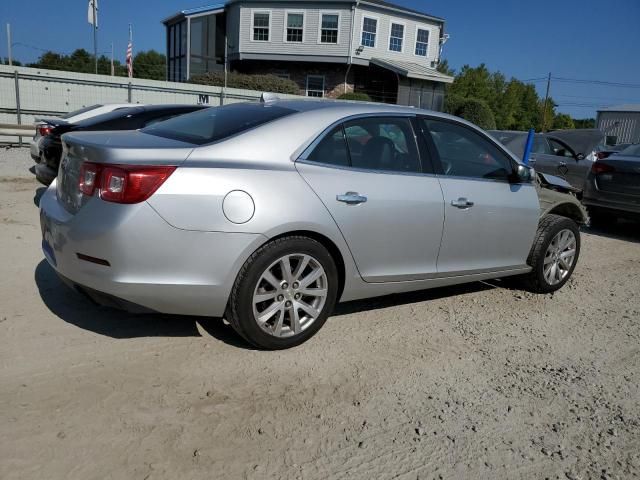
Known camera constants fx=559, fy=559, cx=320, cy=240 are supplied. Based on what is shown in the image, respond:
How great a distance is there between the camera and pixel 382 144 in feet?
13.0

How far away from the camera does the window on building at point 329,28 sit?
102 feet

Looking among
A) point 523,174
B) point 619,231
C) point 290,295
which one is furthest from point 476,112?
point 290,295

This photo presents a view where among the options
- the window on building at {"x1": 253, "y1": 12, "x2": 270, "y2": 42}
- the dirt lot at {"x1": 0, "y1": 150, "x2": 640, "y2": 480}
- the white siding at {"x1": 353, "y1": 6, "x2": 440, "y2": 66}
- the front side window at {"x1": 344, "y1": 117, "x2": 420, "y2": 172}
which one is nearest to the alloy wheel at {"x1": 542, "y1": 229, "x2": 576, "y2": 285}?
the dirt lot at {"x1": 0, "y1": 150, "x2": 640, "y2": 480}

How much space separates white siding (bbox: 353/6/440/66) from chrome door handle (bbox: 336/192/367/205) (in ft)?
96.9

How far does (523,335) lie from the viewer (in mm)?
4207

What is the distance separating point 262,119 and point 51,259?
158cm

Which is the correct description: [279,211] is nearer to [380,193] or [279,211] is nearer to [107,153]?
[380,193]

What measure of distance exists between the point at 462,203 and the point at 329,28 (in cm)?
2952

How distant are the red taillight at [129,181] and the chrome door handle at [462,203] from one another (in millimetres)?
2108

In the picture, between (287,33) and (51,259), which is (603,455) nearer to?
(51,259)

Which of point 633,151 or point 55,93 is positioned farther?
point 55,93

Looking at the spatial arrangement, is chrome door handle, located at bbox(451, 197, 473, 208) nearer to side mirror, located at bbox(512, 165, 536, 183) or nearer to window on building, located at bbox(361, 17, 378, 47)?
side mirror, located at bbox(512, 165, 536, 183)

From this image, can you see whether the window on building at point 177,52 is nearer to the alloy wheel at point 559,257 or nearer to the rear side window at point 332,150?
the alloy wheel at point 559,257

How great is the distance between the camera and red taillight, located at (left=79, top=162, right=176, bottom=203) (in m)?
2.96
